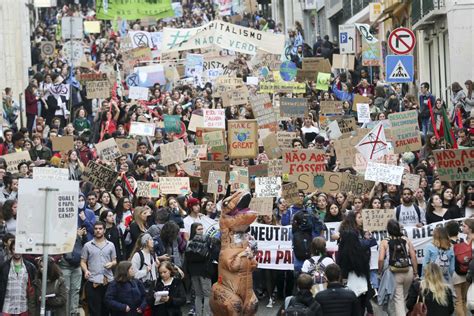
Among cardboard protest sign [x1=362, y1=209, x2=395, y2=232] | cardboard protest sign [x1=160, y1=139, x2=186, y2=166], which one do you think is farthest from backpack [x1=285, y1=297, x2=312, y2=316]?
cardboard protest sign [x1=160, y1=139, x2=186, y2=166]

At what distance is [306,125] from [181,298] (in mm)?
11950

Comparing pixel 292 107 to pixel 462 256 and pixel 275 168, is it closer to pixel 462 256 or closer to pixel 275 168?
pixel 275 168

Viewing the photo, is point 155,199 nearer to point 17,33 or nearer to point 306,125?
point 306,125

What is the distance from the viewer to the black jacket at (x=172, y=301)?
1997 cm

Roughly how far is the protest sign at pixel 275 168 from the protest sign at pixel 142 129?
4.40 m

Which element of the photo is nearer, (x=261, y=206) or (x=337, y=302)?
(x=337, y=302)

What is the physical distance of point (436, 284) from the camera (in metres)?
18.7

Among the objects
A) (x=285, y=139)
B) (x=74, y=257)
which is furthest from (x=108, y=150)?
(x=74, y=257)

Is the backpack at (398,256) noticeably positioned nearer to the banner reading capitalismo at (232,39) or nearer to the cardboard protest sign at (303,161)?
the cardboard protest sign at (303,161)

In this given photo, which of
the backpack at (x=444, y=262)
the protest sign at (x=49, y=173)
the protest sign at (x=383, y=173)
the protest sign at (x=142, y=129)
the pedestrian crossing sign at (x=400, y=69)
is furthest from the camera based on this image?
the protest sign at (x=142, y=129)

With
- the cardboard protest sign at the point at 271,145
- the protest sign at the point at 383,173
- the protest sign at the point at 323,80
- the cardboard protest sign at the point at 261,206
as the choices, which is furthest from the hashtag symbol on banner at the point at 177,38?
the cardboard protest sign at the point at 261,206

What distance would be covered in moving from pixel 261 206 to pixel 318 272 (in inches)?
180

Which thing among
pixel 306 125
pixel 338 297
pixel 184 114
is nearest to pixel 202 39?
pixel 184 114

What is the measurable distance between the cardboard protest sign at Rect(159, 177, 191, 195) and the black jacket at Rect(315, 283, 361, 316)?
333 inches
